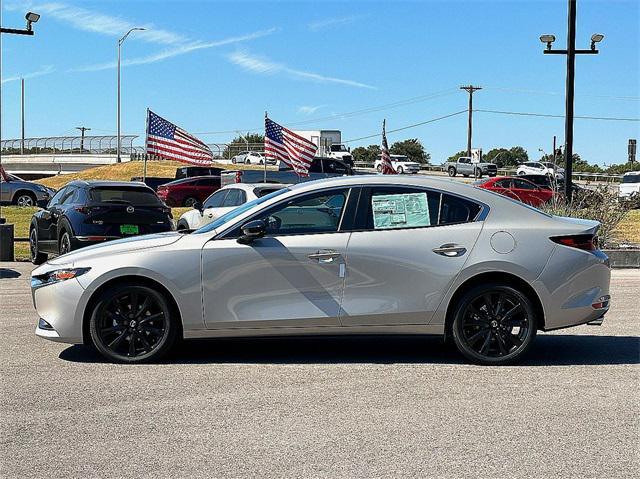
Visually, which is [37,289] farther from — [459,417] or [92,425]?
[459,417]

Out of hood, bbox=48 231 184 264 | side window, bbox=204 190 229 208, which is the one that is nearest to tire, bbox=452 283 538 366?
hood, bbox=48 231 184 264

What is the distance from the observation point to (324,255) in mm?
7293

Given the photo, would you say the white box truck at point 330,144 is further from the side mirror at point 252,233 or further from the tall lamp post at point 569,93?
the side mirror at point 252,233

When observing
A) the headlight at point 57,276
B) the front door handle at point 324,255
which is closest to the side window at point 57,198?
the headlight at point 57,276

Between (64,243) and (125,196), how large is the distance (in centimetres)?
131

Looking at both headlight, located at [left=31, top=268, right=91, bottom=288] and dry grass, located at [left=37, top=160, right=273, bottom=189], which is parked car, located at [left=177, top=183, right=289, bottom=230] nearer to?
headlight, located at [left=31, top=268, right=91, bottom=288]

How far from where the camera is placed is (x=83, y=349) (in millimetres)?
8016

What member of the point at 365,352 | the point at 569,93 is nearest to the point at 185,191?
the point at 569,93

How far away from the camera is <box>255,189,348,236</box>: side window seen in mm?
7434

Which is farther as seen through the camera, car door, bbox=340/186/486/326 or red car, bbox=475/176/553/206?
red car, bbox=475/176/553/206

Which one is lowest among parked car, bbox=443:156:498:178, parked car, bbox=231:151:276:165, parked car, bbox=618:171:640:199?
parked car, bbox=618:171:640:199

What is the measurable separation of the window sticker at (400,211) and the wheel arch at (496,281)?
62 centimetres

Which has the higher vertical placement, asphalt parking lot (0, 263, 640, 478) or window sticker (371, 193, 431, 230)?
window sticker (371, 193, 431, 230)

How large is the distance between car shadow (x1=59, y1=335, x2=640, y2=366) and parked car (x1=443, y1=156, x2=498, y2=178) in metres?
57.6
